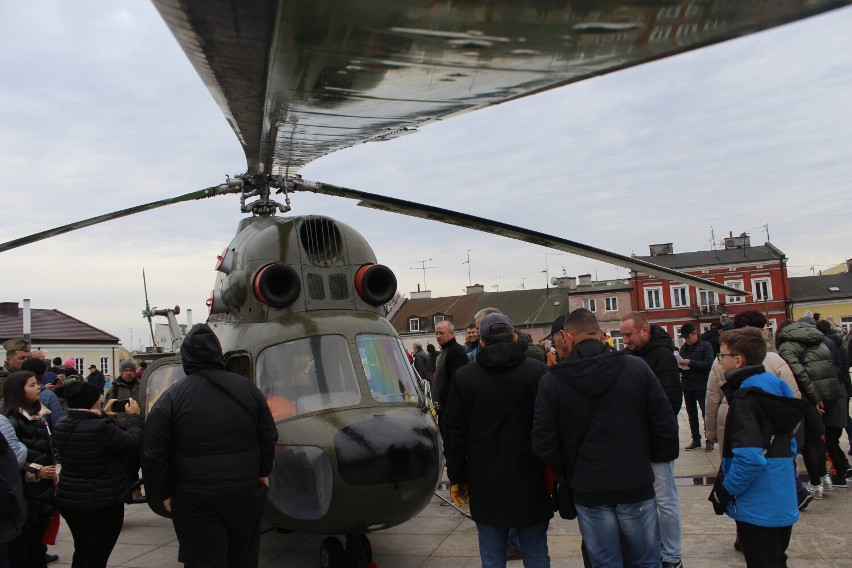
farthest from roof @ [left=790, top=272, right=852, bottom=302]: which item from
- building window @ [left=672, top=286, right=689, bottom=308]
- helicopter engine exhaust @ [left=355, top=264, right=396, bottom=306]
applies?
helicopter engine exhaust @ [left=355, top=264, right=396, bottom=306]

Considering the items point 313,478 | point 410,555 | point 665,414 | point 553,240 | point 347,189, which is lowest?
point 410,555

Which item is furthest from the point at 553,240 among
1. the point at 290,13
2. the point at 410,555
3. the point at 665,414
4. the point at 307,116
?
the point at 290,13

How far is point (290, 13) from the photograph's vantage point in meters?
1.80

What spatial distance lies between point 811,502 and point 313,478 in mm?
4992

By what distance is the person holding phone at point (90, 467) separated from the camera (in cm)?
474

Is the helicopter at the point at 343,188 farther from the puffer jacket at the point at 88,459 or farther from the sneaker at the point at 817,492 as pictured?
the sneaker at the point at 817,492

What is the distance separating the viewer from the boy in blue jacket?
3.94 m

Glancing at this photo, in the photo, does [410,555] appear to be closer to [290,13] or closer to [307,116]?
[307,116]

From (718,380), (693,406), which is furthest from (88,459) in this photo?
(693,406)

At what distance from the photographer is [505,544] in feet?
13.9

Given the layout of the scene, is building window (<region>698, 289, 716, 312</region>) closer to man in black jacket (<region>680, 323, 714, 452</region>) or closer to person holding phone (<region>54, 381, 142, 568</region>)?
man in black jacket (<region>680, 323, 714, 452</region>)

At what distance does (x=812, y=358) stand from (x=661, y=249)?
55529 millimetres

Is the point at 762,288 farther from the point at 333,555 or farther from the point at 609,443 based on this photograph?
the point at 609,443

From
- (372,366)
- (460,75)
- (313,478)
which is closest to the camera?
(460,75)
